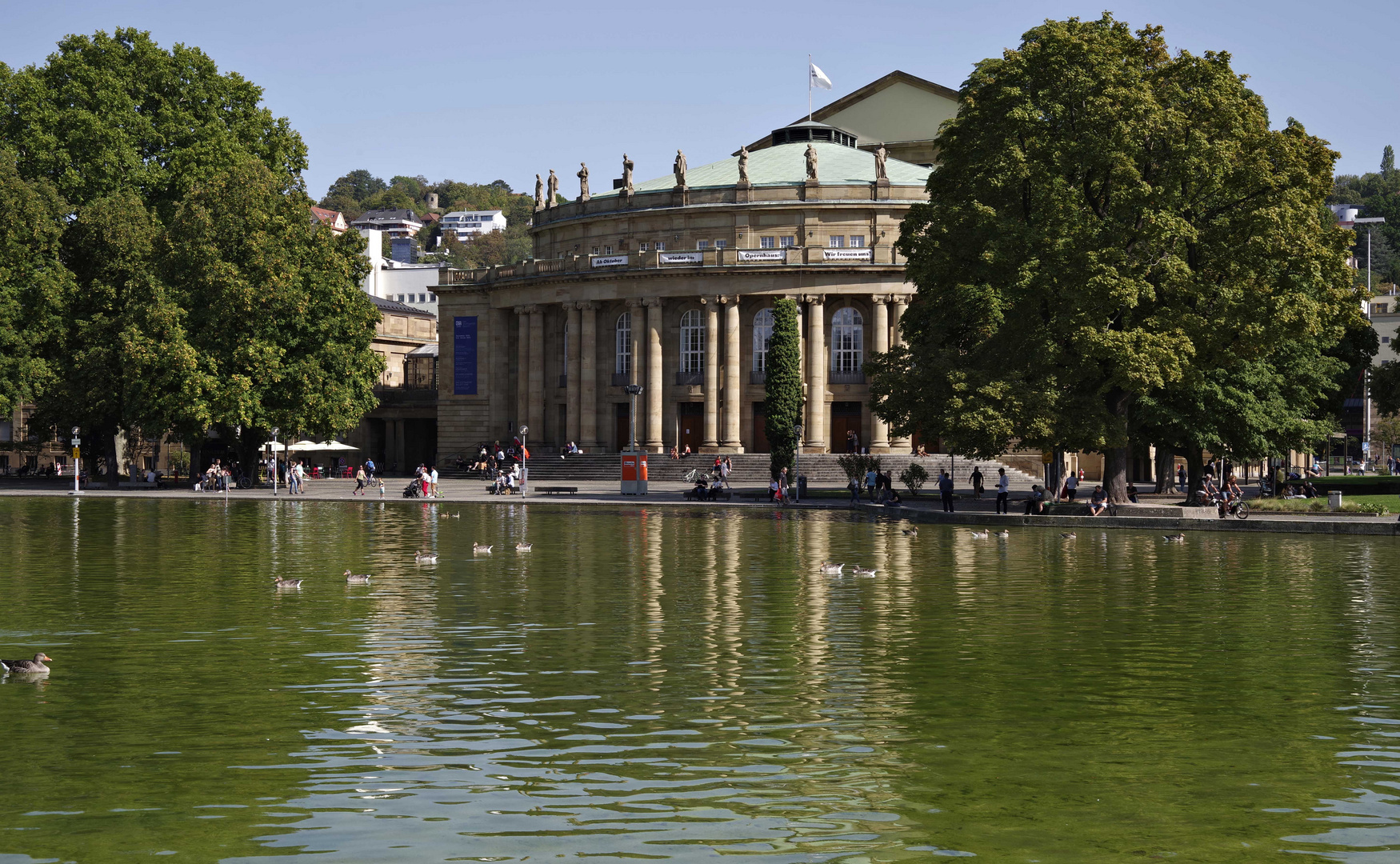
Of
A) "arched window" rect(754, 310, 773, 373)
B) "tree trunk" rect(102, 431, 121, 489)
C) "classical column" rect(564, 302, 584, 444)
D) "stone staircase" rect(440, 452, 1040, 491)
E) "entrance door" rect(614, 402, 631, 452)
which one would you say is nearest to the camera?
"tree trunk" rect(102, 431, 121, 489)

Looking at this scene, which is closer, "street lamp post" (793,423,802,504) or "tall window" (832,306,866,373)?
"street lamp post" (793,423,802,504)

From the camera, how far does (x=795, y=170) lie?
336 feet

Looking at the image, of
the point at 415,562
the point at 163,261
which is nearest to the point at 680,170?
the point at 163,261

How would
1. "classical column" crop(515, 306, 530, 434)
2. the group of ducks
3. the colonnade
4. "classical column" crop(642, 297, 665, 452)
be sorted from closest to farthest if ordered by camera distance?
the group of ducks, the colonnade, "classical column" crop(642, 297, 665, 452), "classical column" crop(515, 306, 530, 434)

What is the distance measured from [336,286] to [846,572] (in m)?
51.3

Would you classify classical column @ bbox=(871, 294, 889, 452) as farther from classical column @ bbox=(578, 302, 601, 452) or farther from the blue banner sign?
the blue banner sign

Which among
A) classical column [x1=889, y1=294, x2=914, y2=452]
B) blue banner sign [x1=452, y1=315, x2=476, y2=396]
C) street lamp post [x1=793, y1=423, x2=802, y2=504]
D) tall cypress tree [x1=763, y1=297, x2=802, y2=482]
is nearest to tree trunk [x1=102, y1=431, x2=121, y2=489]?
blue banner sign [x1=452, y1=315, x2=476, y2=396]

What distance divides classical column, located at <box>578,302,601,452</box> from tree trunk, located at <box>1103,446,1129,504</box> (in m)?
49.1

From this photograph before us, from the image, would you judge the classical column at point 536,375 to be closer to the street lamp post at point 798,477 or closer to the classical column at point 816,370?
the classical column at point 816,370

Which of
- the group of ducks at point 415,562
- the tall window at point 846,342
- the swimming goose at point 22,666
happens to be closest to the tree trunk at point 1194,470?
the group of ducks at point 415,562

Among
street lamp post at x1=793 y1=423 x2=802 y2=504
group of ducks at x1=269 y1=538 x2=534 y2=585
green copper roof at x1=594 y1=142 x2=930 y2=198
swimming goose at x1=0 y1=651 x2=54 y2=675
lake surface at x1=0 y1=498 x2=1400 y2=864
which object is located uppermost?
green copper roof at x1=594 y1=142 x2=930 y2=198

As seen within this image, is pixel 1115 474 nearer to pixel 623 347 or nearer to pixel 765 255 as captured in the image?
pixel 765 255

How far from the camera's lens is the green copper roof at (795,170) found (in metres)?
100

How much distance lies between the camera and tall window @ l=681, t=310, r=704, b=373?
9581 centimetres
